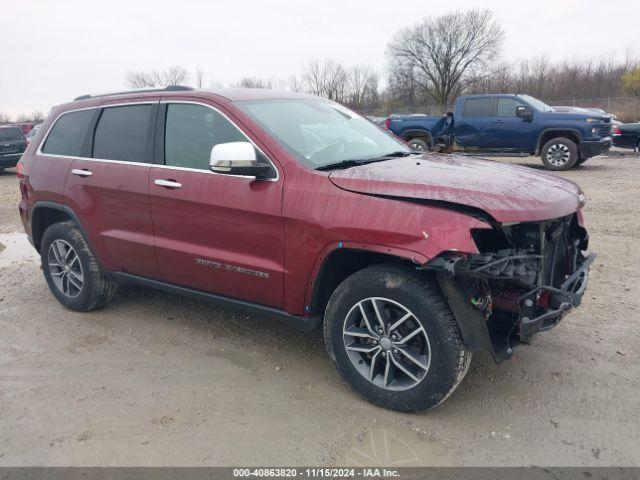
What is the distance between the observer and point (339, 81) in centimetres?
5772

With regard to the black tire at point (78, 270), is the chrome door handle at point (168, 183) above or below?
above

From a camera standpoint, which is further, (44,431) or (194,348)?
(194,348)

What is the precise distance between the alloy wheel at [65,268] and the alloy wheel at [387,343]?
9.11 feet

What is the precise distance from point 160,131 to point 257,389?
80.5 inches

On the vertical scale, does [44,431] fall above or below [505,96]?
below

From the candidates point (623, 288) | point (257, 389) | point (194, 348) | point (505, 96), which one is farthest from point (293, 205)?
point (505, 96)

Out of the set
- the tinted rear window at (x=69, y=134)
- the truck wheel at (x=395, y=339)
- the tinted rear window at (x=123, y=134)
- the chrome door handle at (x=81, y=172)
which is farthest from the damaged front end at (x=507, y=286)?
the tinted rear window at (x=69, y=134)

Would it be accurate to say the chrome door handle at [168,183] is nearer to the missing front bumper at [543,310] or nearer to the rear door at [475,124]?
the missing front bumper at [543,310]

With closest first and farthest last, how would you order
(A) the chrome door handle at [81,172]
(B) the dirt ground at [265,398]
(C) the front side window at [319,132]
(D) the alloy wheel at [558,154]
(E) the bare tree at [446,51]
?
(B) the dirt ground at [265,398]
(C) the front side window at [319,132]
(A) the chrome door handle at [81,172]
(D) the alloy wheel at [558,154]
(E) the bare tree at [446,51]

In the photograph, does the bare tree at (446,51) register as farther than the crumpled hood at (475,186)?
Yes

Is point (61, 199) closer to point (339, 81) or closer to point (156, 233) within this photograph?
point (156, 233)

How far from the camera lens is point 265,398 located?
333cm

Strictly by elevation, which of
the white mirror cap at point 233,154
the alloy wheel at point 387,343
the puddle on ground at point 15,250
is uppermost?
the white mirror cap at point 233,154

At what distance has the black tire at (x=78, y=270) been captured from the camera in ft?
15.1
